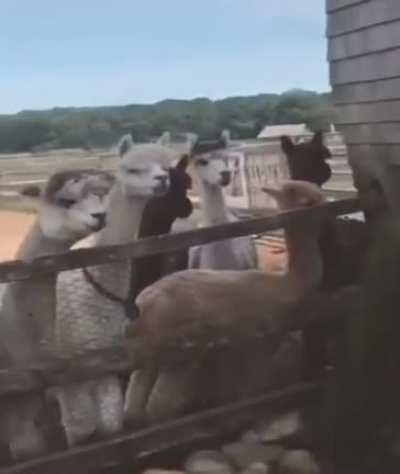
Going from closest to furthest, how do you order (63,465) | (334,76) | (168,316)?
(63,465)
(168,316)
(334,76)

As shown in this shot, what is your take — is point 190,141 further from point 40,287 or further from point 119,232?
point 40,287

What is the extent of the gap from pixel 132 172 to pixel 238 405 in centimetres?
125

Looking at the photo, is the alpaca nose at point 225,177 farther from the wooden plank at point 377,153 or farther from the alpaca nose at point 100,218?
the wooden plank at point 377,153

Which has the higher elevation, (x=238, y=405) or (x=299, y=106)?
(x=299, y=106)

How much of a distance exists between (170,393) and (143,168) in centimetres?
111

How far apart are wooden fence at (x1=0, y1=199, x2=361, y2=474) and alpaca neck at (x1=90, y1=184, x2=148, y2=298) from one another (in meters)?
0.27

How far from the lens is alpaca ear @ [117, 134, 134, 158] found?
5398 millimetres

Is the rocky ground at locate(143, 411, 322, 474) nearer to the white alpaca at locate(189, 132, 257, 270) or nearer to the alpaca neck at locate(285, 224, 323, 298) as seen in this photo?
the alpaca neck at locate(285, 224, 323, 298)

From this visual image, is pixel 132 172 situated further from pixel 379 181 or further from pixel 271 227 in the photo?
pixel 379 181

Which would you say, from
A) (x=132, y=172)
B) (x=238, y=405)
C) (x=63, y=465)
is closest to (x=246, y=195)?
(x=132, y=172)

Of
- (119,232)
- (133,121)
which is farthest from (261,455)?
(133,121)

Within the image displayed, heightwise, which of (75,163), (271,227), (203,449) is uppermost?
(75,163)

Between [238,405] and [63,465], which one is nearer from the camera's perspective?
[63,465]

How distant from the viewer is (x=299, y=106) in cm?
619
